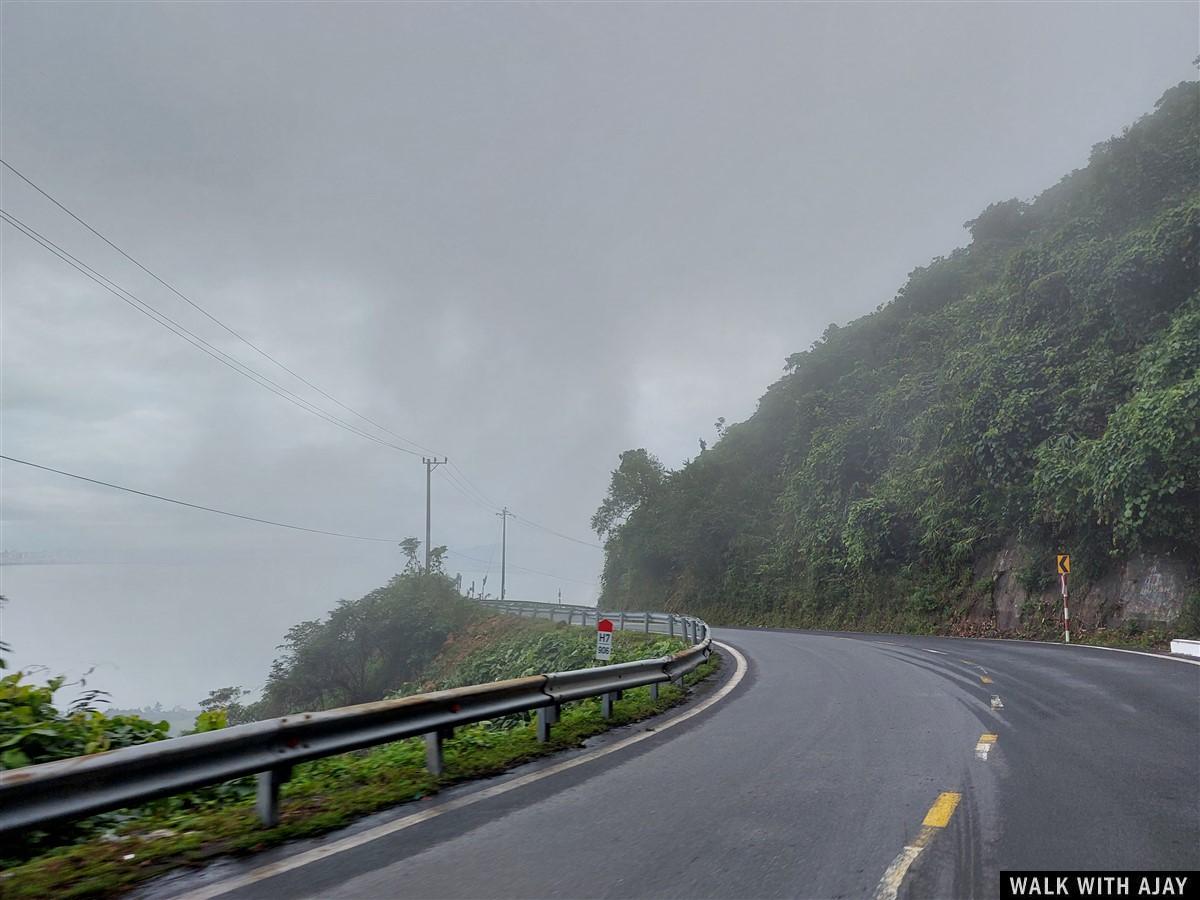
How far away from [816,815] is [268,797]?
376 cm

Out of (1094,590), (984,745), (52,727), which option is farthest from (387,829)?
(1094,590)

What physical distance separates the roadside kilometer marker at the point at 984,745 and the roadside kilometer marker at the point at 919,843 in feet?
5.09

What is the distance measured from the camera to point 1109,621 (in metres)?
23.8

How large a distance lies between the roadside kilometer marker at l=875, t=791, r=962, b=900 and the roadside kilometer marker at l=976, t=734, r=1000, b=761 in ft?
5.09

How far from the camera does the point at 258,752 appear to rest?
5.33 meters

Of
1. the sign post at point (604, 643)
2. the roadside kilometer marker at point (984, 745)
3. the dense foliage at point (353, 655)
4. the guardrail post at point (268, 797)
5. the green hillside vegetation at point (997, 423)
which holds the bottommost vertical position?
the dense foliage at point (353, 655)

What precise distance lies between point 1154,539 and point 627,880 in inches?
935

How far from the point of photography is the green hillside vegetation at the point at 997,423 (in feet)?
73.7

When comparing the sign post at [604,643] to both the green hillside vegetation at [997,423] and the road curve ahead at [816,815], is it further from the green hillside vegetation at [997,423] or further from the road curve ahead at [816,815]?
the green hillside vegetation at [997,423]

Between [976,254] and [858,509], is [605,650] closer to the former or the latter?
[858,509]

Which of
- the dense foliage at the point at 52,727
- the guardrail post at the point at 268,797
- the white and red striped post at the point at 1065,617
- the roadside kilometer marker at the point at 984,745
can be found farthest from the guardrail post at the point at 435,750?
the white and red striped post at the point at 1065,617

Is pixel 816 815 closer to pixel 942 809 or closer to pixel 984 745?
pixel 942 809

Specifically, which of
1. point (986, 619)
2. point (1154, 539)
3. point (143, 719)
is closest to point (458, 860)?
point (143, 719)

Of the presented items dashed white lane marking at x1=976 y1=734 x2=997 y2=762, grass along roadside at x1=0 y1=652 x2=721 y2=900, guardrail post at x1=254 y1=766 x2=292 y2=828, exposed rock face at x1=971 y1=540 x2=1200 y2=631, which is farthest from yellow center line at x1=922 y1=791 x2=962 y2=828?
exposed rock face at x1=971 y1=540 x2=1200 y2=631
